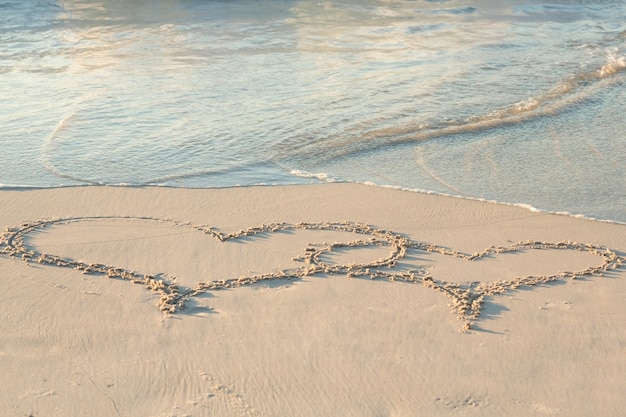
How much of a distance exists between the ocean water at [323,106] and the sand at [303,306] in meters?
0.47

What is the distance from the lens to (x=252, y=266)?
178 inches

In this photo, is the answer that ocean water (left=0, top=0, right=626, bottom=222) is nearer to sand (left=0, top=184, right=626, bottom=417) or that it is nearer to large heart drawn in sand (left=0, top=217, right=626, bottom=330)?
sand (left=0, top=184, right=626, bottom=417)

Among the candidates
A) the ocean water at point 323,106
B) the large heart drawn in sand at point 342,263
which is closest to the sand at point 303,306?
the large heart drawn in sand at point 342,263

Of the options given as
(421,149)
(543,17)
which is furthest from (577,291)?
(543,17)

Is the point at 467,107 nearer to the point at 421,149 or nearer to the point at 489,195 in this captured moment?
the point at 421,149

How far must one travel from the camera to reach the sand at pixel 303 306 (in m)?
3.42

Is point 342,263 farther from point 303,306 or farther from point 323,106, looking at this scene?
point 323,106

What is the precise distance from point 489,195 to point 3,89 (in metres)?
5.49

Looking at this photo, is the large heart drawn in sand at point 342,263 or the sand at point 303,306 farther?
the large heart drawn in sand at point 342,263

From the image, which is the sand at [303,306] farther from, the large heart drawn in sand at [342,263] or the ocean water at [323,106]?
the ocean water at [323,106]

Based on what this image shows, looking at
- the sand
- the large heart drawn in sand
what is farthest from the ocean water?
the large heart drawn in sand

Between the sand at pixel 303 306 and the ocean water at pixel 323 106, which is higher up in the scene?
the ocean water at pixel 323 106

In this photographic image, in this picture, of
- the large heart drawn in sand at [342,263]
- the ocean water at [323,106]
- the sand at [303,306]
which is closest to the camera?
the sand at [303,306]

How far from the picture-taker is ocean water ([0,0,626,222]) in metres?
6.03
